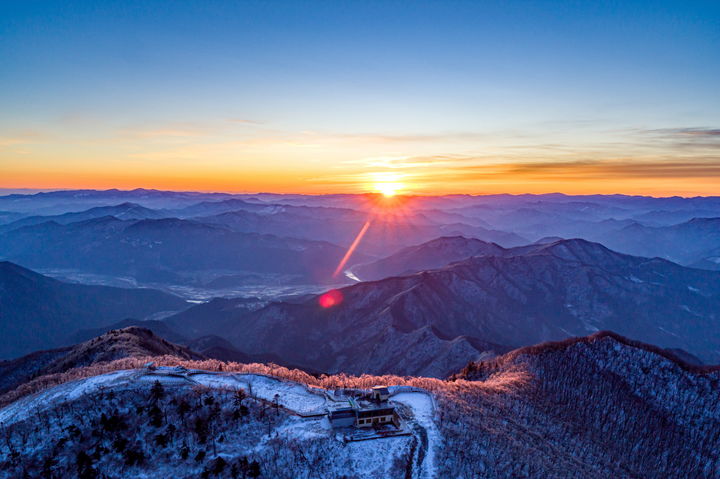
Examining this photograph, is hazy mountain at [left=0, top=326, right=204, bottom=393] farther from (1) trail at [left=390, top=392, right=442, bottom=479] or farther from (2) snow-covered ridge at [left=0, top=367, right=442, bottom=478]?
(1) trail at [left=390, top=392, right=442, bottom=479]

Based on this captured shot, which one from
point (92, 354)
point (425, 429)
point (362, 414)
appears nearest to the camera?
point (362, 414)

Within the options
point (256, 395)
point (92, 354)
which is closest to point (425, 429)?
point (256, 395)

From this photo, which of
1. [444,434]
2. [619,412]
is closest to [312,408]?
[444,434]

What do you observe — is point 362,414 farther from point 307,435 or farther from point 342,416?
point 307,435

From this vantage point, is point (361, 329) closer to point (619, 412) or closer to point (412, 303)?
point (412, 303)

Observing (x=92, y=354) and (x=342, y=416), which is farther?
(x=92, y=354)

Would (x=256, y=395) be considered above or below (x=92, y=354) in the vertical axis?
above

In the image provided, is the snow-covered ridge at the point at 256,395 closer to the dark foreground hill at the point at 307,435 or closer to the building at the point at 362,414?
the dark foreground hill at the point at 307,435

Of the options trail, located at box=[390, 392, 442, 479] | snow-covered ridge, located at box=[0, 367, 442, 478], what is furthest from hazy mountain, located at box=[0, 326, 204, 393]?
trail, located at box=[390, 392, 442, 479]
